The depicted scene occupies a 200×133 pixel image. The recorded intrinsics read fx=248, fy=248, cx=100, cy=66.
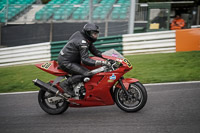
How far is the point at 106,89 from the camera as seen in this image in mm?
4871

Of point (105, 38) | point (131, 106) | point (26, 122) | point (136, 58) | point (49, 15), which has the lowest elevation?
point (26, 122)

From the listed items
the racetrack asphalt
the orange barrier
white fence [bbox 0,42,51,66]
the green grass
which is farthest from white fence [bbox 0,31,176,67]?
the racetrack asphalt

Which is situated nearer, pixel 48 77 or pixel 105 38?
pixel 48 77

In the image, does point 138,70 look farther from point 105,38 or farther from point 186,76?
point 105,38

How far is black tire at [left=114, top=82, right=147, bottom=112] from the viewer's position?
4772mm

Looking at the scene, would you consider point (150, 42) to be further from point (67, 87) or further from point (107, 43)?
point (67, 87)

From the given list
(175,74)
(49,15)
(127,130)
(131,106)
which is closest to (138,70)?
(175,74)

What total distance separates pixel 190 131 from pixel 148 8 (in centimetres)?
1044

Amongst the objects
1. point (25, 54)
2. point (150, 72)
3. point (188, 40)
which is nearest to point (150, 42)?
point (188, 40)

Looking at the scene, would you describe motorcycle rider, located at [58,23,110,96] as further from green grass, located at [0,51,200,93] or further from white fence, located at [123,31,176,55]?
white fence, located at [123,31,176,55]

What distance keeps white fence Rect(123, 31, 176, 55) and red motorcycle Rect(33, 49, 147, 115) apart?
579 centimetres

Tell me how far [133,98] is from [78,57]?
1380 mm

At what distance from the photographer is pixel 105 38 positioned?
1088 centimetres

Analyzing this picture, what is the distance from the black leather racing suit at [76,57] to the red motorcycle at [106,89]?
5.5 inches
